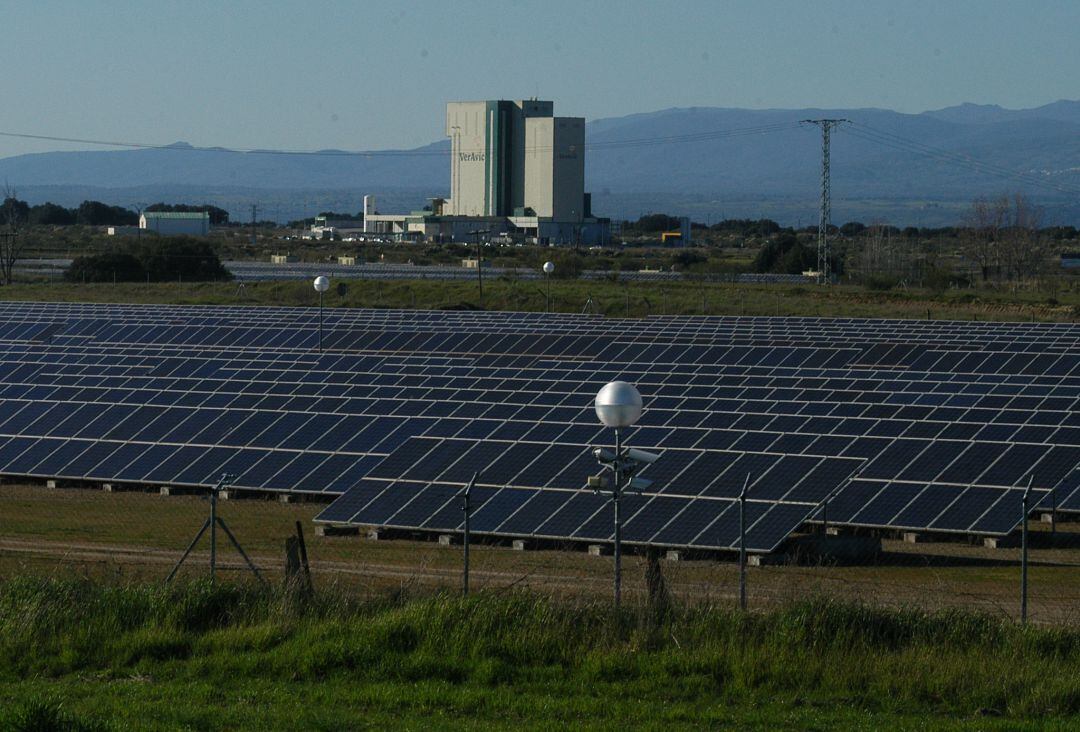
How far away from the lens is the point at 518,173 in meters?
152

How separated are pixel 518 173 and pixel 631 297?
261 ft

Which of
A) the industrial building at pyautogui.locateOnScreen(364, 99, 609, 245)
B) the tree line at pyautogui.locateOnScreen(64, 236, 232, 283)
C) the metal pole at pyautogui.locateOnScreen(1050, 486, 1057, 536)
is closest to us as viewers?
the metal pole at pyautogui.locateOnScreen(1050, 486, 1057, 536)

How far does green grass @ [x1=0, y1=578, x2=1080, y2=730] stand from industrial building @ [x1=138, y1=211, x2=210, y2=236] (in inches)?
5827

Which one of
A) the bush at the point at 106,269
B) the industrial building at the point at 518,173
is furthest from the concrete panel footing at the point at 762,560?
the industrial building at the point at 518,173

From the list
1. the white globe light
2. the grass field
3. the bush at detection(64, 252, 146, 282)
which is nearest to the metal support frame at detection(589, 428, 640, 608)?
the white globe light

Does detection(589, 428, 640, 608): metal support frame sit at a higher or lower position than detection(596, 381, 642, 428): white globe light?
lower

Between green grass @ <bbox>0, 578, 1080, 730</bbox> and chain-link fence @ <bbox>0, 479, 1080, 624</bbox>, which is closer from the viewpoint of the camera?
green grass @ <bbox>0, 578, 1080, 730</bbox>

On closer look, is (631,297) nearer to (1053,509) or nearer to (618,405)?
(1053,509)

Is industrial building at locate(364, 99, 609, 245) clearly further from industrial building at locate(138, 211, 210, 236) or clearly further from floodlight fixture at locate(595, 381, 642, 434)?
floodlight fixture at locate(595, 381, 642, 434)

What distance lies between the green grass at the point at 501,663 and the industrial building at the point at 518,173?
12918cm

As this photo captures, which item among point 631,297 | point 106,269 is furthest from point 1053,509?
point 106,269

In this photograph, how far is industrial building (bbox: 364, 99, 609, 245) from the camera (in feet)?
480

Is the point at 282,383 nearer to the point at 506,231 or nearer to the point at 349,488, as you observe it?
the point at 349,488

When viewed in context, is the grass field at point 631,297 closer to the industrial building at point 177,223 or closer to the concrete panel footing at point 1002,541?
the concrete panel footing at point 1002,541
